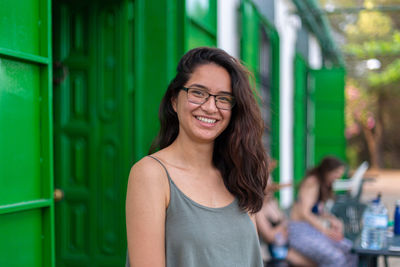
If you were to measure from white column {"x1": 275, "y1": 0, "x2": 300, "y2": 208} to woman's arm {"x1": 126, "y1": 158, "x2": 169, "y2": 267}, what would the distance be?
24.4 ft

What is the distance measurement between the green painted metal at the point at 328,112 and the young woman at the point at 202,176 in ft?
30.7

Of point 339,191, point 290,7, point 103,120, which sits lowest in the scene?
point 339,191

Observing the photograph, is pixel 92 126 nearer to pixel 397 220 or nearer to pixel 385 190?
pixel 397 220

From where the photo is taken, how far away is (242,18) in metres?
6.02

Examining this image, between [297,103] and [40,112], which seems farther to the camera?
[297,103]

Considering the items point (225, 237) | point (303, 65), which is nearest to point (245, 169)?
point (225, 237)

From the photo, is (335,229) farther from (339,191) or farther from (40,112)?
(339,191)

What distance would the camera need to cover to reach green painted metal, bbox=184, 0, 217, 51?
358 centimetres

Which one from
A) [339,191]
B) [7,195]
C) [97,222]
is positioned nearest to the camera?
[7,195]

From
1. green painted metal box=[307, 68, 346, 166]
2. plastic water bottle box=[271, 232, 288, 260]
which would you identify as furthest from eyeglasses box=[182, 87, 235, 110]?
green painted metal box=[307, 68, 346, 166]

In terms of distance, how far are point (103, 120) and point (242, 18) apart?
3.13m

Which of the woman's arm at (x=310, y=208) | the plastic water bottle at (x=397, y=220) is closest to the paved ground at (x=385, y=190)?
the woman's arm at (x=310, y=208)

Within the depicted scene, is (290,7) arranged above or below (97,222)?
above

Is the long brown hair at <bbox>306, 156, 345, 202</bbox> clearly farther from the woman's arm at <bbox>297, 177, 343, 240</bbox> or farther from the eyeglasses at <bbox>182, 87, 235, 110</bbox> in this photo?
the eyeglasses at <bbox>182, 87, 235, 110</bbox>
